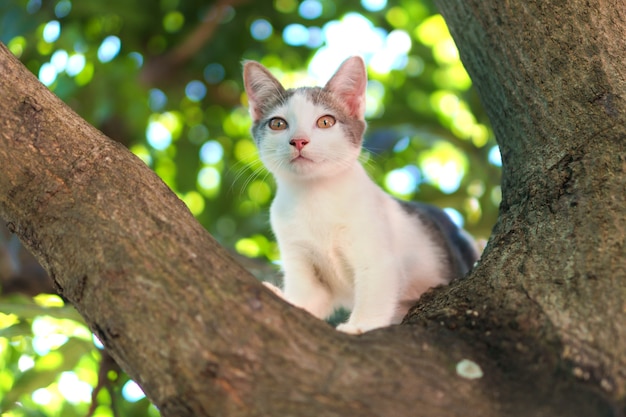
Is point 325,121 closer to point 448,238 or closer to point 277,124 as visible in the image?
point 277,124

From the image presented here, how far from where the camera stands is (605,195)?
2.27 metres

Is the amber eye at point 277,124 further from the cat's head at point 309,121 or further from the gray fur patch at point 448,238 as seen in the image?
the gray fur patch at point 448,238

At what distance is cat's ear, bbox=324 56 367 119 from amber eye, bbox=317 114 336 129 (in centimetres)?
25

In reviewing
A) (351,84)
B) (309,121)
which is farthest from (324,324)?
(351,84)

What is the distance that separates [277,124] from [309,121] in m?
0.19

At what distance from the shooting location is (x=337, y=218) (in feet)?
10.6

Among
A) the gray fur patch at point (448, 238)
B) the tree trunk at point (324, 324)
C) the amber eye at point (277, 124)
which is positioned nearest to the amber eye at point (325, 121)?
the amber eye at point (277, 124)

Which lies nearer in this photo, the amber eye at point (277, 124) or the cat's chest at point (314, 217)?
the cat's chest at point (314, 217)

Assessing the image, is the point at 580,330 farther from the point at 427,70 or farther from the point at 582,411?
the point at 427,70

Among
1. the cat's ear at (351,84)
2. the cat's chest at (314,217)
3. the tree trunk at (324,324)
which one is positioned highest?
the cat's ear at (351,84)

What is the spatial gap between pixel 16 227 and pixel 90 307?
427 millimetres

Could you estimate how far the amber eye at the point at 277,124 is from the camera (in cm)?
351

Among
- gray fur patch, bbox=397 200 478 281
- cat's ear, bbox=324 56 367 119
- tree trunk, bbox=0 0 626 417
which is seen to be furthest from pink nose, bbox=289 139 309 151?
tree trunk, bbox=0 0 626 417

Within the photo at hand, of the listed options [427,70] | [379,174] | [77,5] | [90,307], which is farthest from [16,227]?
[427,70]
